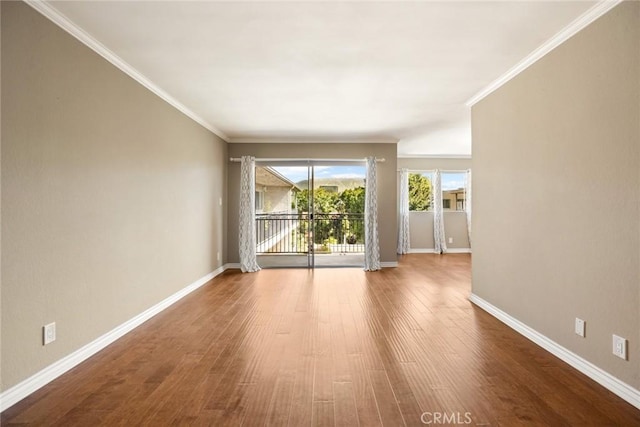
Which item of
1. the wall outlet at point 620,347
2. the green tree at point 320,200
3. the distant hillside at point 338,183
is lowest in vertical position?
the wall outlet at point 620,347

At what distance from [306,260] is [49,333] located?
200 inches

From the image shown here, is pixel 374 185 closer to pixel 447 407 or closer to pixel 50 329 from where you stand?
pixel 447 407

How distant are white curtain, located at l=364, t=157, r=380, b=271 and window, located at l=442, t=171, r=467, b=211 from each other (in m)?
3.10

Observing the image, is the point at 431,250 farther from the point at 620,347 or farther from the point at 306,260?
the point at 620,347

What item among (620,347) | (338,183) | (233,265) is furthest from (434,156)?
(620,347)

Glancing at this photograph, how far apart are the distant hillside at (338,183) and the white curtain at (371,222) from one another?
2.17ft

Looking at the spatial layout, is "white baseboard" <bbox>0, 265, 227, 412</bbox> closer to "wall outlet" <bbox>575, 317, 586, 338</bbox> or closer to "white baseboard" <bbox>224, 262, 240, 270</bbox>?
"white baseboard" <bbox>224, 262, 240, 270</bbox>

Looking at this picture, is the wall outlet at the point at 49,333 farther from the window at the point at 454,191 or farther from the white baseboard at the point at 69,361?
the window at the point at 454,191

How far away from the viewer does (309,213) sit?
6.50 metres

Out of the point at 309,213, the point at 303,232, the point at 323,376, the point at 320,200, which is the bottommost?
the point at 323,376

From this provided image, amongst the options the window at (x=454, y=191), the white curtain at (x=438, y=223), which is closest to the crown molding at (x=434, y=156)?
the window at (x=454, y=191)

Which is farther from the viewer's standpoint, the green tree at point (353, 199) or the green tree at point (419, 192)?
the green tree at point (419, 192)

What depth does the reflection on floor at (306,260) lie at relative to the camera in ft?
21.6

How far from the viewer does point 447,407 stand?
1.89 meters
